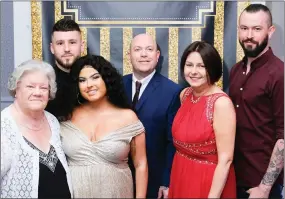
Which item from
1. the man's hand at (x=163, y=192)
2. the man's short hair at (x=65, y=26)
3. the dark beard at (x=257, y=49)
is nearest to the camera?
the dark beard at (x=257, y=49)

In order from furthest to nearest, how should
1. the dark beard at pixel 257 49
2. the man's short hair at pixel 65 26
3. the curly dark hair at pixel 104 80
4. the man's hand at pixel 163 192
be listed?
1. the man's short hair at pixel 65 26
2. the man's hand at pixel 163 192
3. the dark beard at pixel 257 49
4. the curly dark hair at pixel 104 80

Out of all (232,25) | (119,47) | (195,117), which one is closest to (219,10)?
(232,25)

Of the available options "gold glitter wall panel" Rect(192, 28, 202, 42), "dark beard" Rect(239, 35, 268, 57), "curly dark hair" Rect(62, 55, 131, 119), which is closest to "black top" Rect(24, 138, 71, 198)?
"curly dark hair" Rect(62, 55, 131, 119)

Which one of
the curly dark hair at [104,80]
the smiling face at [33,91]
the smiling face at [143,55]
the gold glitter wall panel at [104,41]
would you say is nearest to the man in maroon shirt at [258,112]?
the smiling face at [143,55]

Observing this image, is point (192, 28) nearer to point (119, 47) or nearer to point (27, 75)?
point (119, 47)

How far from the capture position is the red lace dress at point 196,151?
238cm

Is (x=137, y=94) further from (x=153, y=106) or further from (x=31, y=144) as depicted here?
(x=31, y=144)

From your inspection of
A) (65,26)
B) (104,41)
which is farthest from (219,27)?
(65,26)

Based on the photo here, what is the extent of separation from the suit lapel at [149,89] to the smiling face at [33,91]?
0.61 meters

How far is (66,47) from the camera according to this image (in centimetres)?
281

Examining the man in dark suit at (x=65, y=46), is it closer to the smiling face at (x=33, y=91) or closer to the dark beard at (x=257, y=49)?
the smiling face at (x=33, y=91)

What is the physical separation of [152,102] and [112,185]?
1.81ft

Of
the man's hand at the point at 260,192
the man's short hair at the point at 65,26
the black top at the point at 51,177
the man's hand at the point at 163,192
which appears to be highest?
the man's short hair at the point at 65,26

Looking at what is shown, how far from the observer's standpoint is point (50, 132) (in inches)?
94.7
